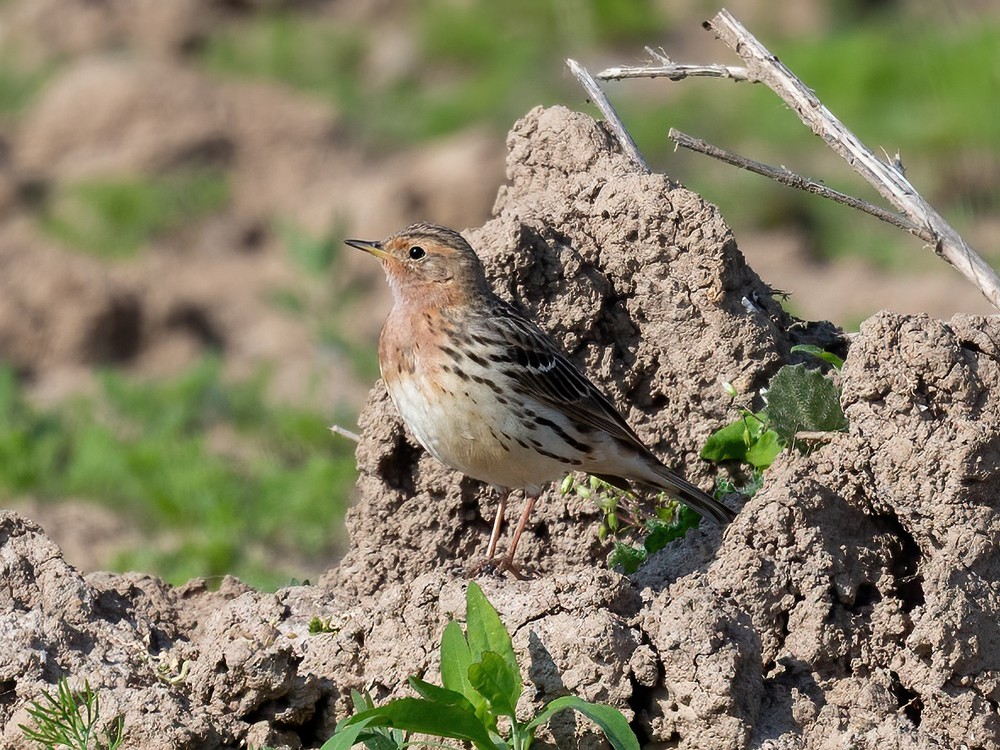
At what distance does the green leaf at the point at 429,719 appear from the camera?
14.3 feet

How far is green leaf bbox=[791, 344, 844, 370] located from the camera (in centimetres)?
570

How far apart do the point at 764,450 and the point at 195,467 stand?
201 inches

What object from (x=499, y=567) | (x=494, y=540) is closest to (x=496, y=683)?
(x=499, y=567)

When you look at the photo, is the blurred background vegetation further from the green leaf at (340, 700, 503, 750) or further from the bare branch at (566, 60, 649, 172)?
the green leaf at (340, 700, 503, 750)

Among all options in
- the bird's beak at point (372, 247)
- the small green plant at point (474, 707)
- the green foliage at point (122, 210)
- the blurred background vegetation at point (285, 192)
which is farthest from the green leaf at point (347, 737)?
the green foliage at point (122, 210)

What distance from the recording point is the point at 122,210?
15.3 m

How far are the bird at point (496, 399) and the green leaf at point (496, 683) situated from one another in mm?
1180

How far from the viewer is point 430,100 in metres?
18.2

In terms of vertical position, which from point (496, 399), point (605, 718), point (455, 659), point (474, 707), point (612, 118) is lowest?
point (605, 718)

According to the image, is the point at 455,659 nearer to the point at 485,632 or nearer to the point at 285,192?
the point at 485,632

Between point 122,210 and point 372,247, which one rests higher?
point 122,210

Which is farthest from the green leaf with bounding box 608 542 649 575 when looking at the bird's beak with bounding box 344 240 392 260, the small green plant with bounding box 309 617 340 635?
the bird's beak with bounding box 344 240 392 260

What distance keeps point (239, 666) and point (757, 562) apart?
1.60 meters

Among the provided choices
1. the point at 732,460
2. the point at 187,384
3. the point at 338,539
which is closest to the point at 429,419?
the point at 732,460
